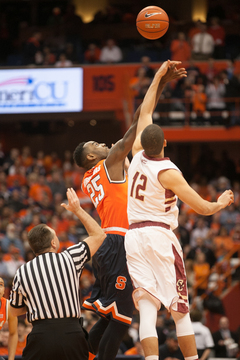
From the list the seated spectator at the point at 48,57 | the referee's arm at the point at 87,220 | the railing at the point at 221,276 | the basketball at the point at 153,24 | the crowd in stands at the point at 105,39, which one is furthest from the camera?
the seated spectator at the point at 48,57

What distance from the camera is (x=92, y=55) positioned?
19.9m

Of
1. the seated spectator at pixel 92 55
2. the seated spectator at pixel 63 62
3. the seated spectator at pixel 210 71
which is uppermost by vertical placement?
the seated spectator at pixel 92 55

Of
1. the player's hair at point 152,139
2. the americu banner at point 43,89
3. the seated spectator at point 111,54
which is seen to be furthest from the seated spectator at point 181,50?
the player's hair at point 152,139

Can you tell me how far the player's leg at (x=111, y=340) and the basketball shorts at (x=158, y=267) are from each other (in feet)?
2.07

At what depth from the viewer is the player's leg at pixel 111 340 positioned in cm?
522

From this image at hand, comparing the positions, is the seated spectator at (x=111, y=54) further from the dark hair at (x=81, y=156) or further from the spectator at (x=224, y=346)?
the dark hair at (x=81, y=156)

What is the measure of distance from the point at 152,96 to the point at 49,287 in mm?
2150

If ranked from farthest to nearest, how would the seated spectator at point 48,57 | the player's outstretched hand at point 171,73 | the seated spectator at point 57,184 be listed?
the seated spectator at point 48,57 < the seated spectator at point 57,184 < the player's outstretched hand at point 171,73

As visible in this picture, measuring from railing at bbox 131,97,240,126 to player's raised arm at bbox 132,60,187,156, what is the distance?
1156 cm

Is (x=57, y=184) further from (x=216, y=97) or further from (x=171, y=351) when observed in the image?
(x=171, y=351)

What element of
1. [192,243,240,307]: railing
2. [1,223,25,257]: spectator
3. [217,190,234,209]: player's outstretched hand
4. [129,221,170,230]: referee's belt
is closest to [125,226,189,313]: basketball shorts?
[129,221,170,230]: referee's belt

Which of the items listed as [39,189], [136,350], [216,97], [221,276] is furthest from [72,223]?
[216,97]

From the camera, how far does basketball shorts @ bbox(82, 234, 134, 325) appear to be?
17.7ft

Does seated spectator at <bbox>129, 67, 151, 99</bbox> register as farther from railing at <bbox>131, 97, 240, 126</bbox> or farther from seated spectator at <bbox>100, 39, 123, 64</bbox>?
seated spectator at <bbox>100, 39, 123, 64</bbox>
